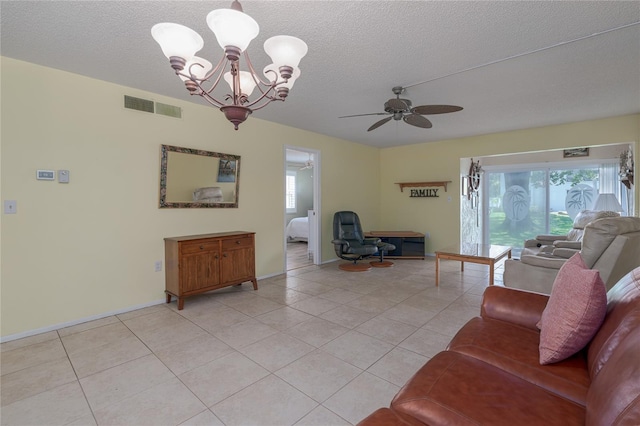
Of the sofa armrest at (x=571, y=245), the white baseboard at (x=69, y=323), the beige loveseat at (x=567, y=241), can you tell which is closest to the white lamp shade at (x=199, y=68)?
the white baseboard at (x=69, y=323)

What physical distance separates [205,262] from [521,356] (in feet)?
10.2

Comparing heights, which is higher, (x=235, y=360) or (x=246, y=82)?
(x=246, y=82)

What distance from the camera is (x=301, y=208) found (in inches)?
373

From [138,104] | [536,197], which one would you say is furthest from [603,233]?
[138,104]

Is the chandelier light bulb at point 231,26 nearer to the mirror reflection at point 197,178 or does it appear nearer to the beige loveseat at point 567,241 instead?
the mirror reflection at point 197,178

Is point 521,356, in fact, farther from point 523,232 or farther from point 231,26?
point 523,232

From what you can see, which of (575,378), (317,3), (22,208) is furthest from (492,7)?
(22,208)

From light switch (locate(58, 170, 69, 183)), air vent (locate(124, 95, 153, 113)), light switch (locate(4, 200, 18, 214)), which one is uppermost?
air vent (locate(124, 95, 153, 113))

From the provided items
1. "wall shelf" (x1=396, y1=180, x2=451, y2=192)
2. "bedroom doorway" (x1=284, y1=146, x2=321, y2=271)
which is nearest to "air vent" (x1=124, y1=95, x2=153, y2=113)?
"bedroom doorway" (x1=284, y1=146, x2=321, y2=271)

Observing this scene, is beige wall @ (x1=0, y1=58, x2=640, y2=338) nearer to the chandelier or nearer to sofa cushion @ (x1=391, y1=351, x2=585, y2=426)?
the chandelier

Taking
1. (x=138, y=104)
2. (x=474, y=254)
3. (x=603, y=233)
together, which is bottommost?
(x=474, y=254)

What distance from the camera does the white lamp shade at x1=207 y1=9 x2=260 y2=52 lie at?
1395 millimetres

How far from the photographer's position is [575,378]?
3.96 feet

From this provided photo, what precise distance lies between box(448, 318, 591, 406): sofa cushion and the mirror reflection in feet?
10.7
